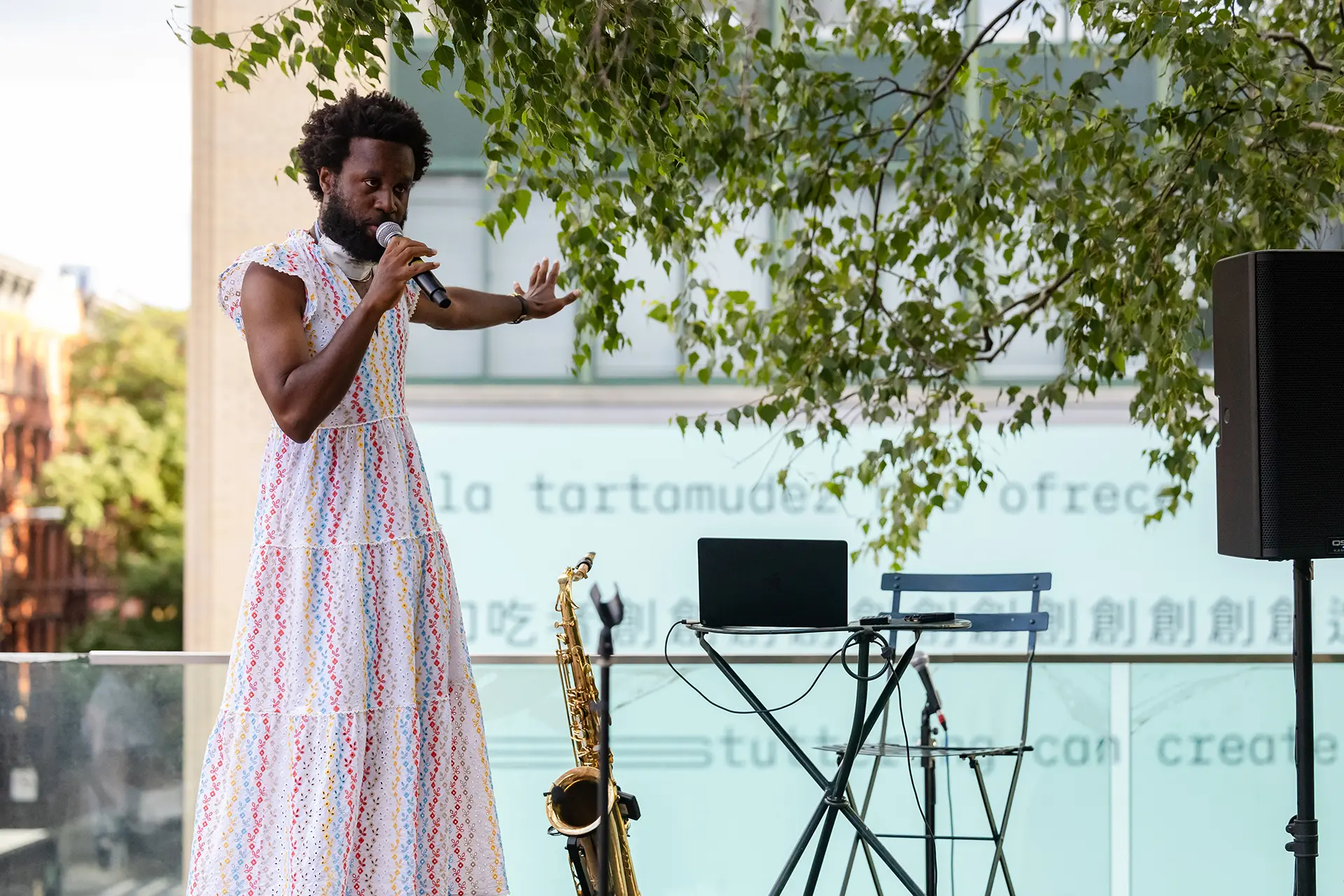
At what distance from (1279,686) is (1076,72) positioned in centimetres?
491

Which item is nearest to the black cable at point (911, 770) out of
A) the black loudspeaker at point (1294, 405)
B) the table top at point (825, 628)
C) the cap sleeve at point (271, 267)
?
the table top at point (825, 628)

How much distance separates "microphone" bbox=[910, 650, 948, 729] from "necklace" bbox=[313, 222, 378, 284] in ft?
4.80

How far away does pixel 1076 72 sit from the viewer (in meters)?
7.36

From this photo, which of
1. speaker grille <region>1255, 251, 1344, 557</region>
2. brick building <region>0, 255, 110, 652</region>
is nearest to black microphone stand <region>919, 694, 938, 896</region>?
speaker grille <region>1255, 251, 1344, 557</region>

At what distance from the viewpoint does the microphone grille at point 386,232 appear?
76.5 inches

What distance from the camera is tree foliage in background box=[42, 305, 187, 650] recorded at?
1636 cm

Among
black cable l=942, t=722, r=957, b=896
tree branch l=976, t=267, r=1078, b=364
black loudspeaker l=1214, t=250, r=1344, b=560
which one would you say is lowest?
black cable l=942, t=722, r=957, b=896

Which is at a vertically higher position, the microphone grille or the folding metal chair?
the microphone grille

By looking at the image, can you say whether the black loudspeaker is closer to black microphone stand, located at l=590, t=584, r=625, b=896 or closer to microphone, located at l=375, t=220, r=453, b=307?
black microphone stand, located at l=590, t=584, r=625, b=896

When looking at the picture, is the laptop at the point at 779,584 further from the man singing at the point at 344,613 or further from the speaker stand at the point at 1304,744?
the speaker stand at the point at 1304,744

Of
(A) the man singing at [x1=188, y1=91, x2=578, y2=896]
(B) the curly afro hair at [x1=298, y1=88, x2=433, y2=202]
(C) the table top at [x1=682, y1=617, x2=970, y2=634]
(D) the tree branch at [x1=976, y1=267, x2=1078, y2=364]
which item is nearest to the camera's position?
(A) the man singing at [x1=188, y1=91, x2=578, y2=896]

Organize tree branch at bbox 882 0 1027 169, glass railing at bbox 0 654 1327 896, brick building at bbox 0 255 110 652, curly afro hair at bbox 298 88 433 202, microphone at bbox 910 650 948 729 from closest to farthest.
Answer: curly afro hair at bbox 298 88 433 202
microphone at bbox 910 650 948 729
glass railing at bbox 0 654 1327 896
tree branch at bbox 882 0 1027 169
brick building at bbox 0 255 110 652

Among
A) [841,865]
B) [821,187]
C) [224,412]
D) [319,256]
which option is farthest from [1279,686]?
[224,412]

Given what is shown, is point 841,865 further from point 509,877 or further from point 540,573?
point 540,573
